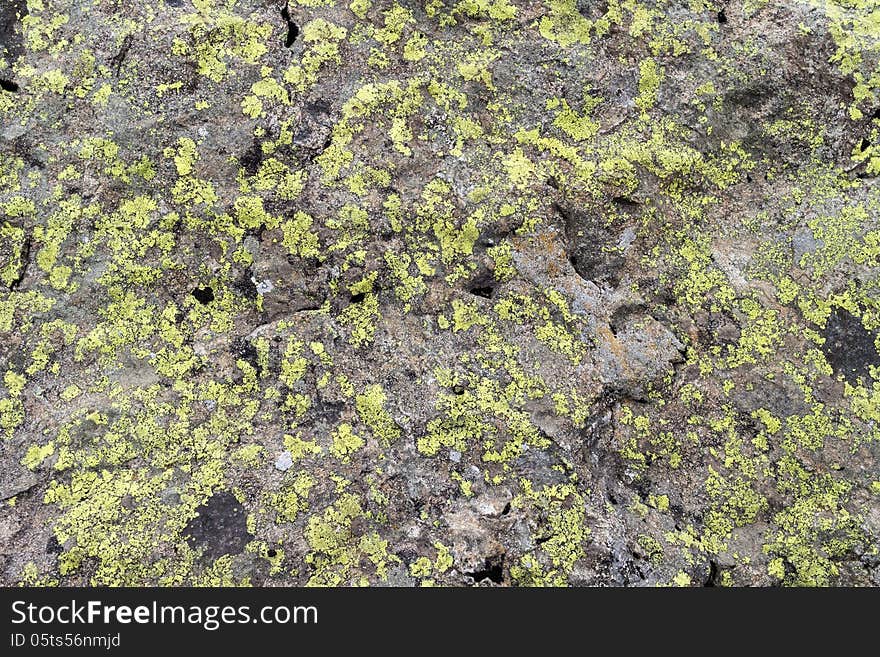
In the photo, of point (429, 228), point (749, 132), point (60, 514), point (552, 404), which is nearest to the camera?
point (60, 514)

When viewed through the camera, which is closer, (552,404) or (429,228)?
(552,404)

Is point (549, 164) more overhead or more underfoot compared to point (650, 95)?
more underfoot

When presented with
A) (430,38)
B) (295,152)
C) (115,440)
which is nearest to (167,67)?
(295,152)

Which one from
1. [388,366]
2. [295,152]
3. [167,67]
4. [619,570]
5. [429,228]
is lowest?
[619,570]

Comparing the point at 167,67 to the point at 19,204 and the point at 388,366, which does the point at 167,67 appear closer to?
the point at 19,204

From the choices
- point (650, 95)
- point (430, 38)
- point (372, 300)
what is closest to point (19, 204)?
point (372, 300)

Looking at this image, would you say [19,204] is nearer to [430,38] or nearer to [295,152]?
[295,152]

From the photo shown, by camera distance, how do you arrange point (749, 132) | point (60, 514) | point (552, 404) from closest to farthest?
1. point (60, 514)
2. point (552, 404)
3. point (749, 132)
